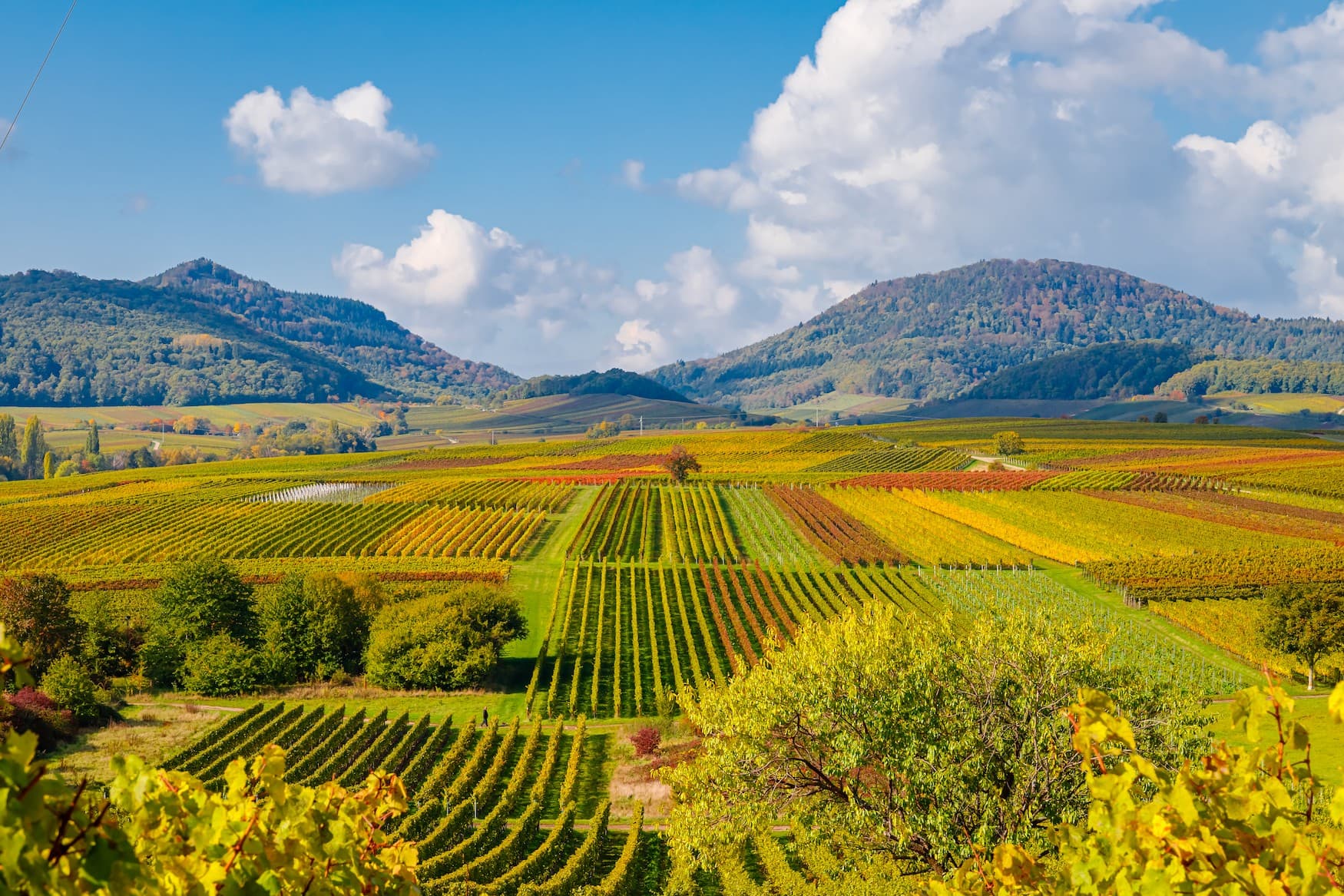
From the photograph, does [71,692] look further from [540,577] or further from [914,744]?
[914,744]

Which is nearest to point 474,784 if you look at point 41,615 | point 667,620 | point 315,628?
point 315,628

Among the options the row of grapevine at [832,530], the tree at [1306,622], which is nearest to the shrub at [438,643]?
the row of grapevine at [832,530]

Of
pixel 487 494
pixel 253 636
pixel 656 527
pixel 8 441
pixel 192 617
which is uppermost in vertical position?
pixel 8 441

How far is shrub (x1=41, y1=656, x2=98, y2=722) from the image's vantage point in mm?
40719

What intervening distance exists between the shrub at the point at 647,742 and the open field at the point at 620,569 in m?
0.92

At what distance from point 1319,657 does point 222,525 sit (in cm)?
8235

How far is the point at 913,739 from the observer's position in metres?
20.7

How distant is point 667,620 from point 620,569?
1442cm

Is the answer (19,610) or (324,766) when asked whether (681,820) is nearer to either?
(324,766)

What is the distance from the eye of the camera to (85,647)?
47906mm

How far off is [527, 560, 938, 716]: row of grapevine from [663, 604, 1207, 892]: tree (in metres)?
→ 14.1

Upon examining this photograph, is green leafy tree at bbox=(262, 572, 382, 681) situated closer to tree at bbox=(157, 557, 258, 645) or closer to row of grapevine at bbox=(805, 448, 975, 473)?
tree at bbox=(157, 557, 258, 645)

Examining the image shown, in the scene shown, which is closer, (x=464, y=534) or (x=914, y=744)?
(x=914, y=744)

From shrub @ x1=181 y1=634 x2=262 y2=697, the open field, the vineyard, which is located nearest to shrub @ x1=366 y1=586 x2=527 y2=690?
the open field
